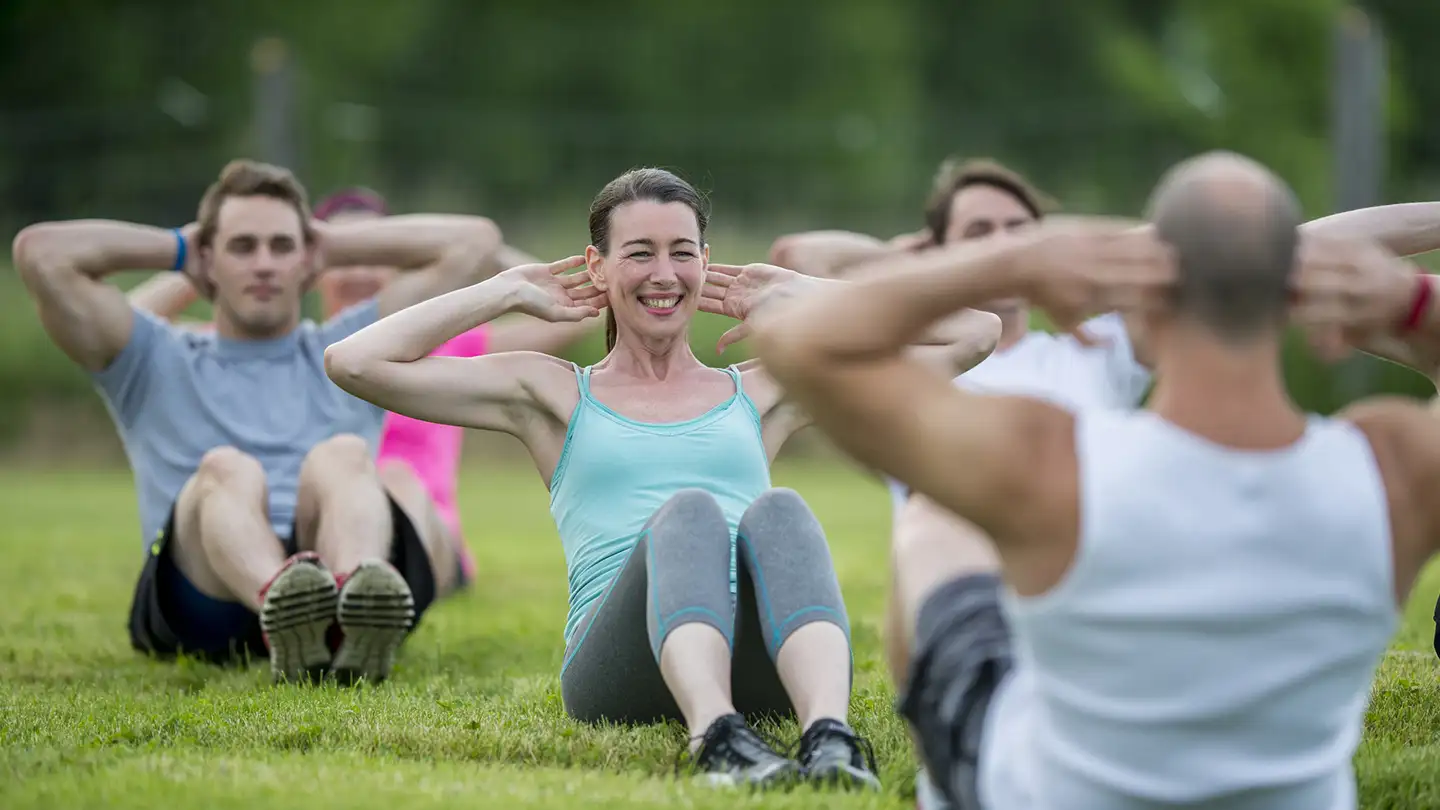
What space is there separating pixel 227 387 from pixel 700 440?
89.4 inches

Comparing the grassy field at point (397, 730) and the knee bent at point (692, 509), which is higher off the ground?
the knee bent at point (692, 509)

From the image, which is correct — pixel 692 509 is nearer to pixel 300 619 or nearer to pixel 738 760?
pixel 738 760

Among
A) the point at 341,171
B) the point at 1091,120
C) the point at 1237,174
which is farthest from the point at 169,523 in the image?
the point at 1091,120

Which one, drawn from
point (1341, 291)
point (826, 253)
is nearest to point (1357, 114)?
point (826, 253)

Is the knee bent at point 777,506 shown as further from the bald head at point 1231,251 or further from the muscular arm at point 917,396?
the bald head at point 1231,251

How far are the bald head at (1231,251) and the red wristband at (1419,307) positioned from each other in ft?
1.77

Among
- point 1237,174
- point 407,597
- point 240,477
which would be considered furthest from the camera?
point 240,477

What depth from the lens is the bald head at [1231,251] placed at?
7.34 ft

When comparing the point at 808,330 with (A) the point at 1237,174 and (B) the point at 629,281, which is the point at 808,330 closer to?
(A) the point at 1237,174

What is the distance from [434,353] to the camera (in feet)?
23.1

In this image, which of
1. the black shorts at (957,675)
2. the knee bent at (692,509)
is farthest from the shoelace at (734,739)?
the black shorts at (957,675)

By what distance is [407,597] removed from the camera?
4.53 m

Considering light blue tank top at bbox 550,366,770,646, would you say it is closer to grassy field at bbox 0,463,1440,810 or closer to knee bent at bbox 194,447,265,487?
grassy field at bbox 0,463,1440,810

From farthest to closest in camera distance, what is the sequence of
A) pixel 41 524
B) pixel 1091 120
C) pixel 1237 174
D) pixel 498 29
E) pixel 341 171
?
pixel 498 29, pixel 1091 120, pixel 341 171, pixel 41 524, pixel 1237 174
